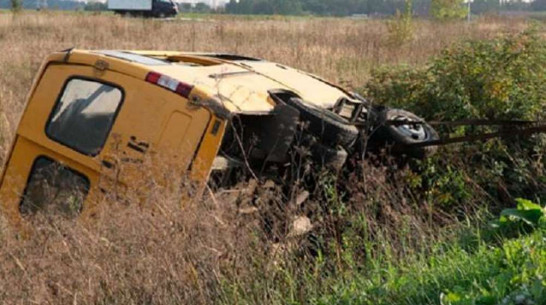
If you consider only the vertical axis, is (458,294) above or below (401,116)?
below

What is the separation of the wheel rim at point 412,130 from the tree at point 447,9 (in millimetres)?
22192

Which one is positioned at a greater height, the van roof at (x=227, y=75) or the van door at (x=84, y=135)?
the van roof at (x=227, y=75)

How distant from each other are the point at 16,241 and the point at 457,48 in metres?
4.20

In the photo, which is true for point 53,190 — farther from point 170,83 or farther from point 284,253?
point 284,253

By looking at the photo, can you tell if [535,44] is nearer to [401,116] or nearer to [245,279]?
[401,116]

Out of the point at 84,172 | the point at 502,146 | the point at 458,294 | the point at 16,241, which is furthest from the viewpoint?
the point at 502,146

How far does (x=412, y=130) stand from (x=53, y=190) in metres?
2.58

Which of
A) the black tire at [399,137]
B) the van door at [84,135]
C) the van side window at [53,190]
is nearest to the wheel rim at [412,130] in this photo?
the black tire at [399,137]

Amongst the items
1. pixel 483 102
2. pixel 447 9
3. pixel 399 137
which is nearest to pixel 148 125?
pixel 399 137

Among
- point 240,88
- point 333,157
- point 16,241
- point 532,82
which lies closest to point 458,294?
point 333,157

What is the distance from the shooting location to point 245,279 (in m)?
3.78

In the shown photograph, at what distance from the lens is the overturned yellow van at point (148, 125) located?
4633 millimetres

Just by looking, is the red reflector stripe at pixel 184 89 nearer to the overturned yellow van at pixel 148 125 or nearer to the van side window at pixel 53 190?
the overturned yellow van at pixel 148 125

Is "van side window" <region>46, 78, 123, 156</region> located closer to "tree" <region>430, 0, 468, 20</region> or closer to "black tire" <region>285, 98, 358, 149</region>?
"black tire" <region>285, 98, 358, 149</region>
